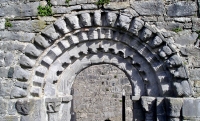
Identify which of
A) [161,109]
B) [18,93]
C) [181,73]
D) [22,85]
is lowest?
[161,109]

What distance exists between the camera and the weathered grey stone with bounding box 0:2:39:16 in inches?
205

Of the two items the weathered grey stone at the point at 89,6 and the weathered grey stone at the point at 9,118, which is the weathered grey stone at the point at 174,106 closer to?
the weathered grey stone at the point at 89,6

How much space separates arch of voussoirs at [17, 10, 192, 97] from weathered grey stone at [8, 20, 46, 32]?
0.46ft

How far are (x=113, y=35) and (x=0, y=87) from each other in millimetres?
2121

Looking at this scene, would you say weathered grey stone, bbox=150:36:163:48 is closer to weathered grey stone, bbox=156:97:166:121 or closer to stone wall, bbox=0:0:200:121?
stone wall, bbox=0:0:200:121

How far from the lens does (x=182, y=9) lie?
4922 millimetres

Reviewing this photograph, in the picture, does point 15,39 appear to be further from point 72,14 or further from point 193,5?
point 193,5

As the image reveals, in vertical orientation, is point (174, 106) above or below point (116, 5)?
below

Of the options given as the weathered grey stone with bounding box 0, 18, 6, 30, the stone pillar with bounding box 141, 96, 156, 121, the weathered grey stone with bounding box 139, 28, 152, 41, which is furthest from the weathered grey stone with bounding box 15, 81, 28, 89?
the weathered grey stone with bounding box 139, 28, 152, 41

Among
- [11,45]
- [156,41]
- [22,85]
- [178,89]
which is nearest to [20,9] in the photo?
→ [11,45]

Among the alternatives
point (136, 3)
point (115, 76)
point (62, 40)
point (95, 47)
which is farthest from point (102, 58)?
point (115, 76)

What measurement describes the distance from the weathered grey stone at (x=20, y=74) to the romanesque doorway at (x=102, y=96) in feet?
20.1

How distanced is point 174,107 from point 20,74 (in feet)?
8.46

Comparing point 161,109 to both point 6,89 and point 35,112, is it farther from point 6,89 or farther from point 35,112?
point 6,89
